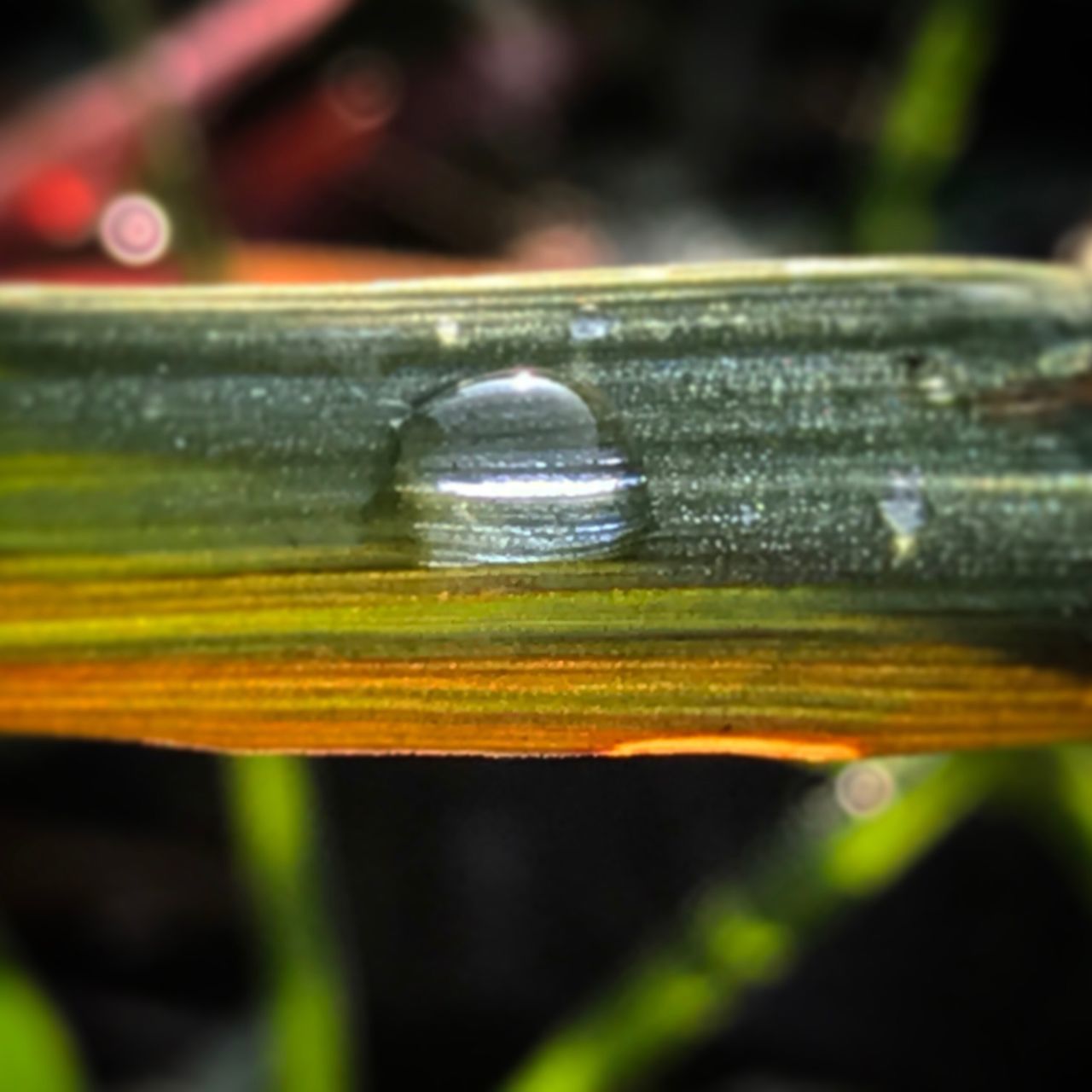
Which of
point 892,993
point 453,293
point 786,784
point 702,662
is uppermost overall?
point 786,784

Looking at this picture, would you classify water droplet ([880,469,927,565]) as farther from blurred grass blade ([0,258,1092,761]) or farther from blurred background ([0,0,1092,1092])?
blurred background ([0,0,1092,1092])

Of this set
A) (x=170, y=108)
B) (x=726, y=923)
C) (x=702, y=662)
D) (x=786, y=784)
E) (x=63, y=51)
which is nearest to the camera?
(x=702, y=662)

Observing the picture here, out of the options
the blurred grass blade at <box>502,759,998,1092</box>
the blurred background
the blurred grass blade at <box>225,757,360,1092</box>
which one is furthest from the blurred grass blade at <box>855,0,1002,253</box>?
the blurred grass blade at <box>225,757,360,1092</box>

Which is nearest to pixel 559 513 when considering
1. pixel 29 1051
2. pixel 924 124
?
pixel 29 1051

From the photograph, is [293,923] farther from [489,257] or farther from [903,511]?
[489,257]

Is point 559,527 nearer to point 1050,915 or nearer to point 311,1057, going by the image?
point 311,1057

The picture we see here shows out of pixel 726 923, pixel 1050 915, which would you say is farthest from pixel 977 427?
pixel 1050 915
